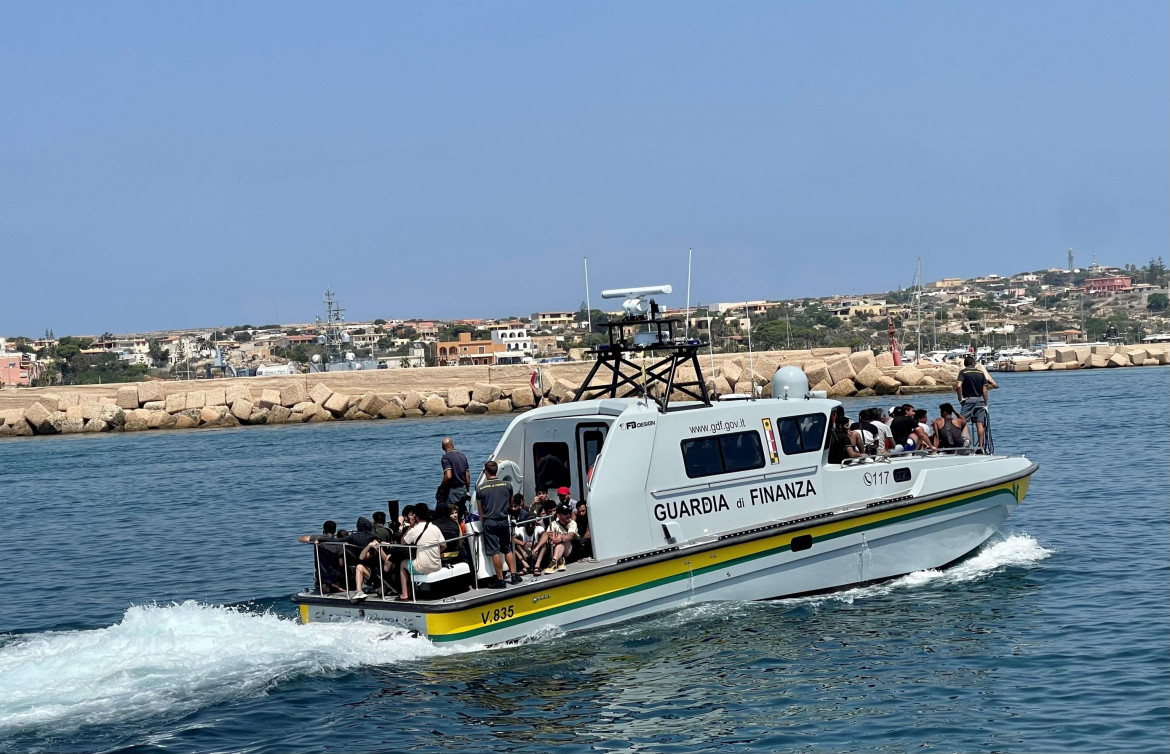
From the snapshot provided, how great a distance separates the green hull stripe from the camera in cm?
1230

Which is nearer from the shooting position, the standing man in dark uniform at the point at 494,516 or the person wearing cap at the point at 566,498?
the standing man in dark uniform at the point at 494,516

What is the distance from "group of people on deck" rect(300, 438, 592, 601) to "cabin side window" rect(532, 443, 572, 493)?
0.63 m

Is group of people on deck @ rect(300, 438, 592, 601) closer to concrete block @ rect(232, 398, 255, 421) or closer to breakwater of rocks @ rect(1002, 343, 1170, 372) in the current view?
concrete block @ rect(232, 398, 255, 421)

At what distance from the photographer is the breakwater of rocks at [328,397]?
2113 inches

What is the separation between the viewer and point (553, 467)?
1410cm

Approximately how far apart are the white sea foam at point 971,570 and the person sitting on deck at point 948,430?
141cm

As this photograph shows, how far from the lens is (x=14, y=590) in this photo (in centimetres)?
1828

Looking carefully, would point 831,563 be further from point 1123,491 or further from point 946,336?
point 946,336

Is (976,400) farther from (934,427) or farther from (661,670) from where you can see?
(661,670)

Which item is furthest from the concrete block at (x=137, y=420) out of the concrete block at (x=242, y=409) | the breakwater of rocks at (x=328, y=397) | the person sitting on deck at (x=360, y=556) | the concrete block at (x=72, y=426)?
the person sitting on deck at (x=360, y=556)

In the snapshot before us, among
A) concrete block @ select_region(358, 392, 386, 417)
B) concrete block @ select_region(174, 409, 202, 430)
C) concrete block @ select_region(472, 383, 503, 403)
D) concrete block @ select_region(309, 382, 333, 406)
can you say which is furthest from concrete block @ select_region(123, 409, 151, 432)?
concrete block @ select_region(472, 383, 503, 403)

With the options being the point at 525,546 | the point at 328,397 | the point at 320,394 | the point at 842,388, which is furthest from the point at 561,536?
the point at 320,394

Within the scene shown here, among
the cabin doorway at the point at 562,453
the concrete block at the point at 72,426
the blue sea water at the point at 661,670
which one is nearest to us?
the blue sea water at the point at 661,670

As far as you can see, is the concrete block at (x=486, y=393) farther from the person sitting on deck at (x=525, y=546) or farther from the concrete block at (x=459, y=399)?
the person sitting on deck at (x=525, y=546)
